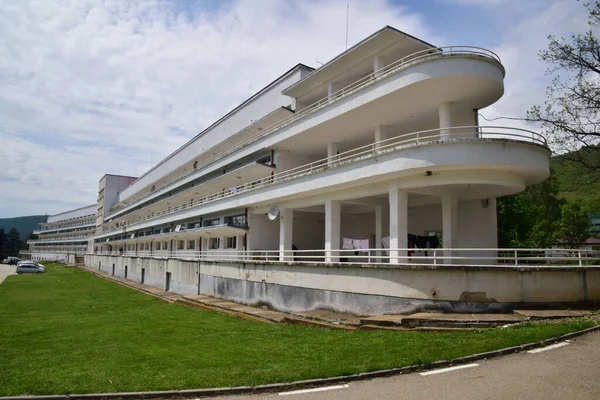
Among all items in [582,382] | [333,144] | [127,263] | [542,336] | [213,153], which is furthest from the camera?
[127,263]

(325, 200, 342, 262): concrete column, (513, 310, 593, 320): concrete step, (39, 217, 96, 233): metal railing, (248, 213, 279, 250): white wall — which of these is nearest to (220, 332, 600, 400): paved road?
(513, 310, 593, 320): concrete step

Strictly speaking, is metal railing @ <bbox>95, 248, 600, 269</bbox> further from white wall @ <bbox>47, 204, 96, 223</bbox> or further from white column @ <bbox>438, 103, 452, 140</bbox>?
white wall @ <bbox>47, 204, 96, 223</bbox>

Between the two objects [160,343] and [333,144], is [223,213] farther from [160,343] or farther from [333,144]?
[160,343]

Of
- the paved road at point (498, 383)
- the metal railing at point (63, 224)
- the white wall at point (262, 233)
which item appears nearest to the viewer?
the paved road at point (498, 383)

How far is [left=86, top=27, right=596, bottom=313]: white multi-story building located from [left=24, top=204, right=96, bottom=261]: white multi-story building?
3135 inches

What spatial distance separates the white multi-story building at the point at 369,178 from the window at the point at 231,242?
0.47 feet

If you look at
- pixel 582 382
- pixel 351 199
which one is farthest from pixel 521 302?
pixel 351 199

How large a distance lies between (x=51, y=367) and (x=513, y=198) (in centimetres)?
3168

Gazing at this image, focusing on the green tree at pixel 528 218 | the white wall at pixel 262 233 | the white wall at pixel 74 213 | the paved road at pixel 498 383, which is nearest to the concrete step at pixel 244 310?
the white wall at pixel 262 233

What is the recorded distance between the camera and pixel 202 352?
995 cm

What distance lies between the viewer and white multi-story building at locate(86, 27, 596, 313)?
1490 cm

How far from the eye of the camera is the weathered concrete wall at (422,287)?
41.7ft

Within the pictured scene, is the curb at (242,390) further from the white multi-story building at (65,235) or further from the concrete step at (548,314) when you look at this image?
the white multi-story building at (65,235)

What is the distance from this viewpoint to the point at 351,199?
1970 centimetres
